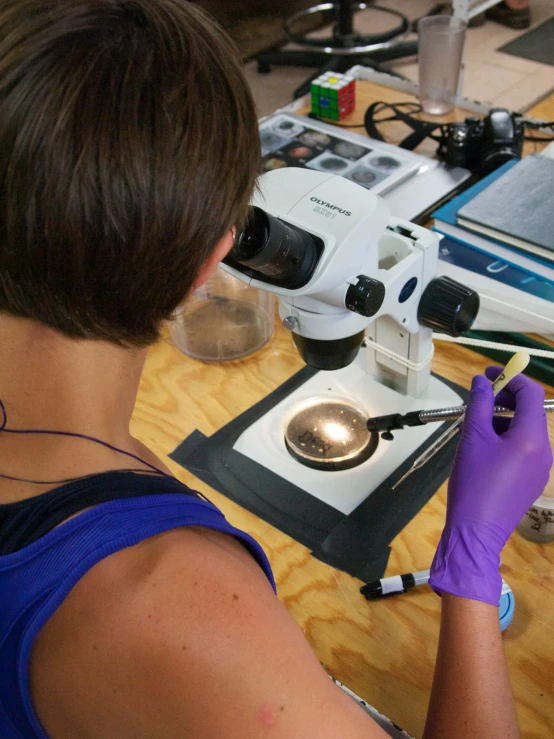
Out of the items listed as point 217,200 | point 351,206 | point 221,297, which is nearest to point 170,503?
point 217,200

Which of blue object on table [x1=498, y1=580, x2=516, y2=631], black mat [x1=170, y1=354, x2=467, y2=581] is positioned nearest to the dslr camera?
black mat [x1=170, y1=354, x2=467, y2=581]

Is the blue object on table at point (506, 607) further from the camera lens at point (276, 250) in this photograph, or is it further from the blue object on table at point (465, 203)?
the blue object on table at point (465, 203)

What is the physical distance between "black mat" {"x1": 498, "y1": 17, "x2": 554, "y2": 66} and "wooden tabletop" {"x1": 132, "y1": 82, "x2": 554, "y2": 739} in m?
1.41

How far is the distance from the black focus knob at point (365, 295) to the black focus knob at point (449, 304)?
18 centimetres

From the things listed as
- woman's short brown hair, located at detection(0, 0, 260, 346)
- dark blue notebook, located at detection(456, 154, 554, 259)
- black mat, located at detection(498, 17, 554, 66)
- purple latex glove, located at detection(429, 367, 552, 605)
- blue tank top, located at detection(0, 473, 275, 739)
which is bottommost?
purple latex glove, located at detection(429, 367, 552, 605)

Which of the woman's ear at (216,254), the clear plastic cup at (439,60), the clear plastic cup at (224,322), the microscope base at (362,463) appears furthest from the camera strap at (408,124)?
the woman's ear at (216,254)

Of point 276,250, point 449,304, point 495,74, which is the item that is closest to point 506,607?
point 449,304

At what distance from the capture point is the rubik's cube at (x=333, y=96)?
61.6 inches

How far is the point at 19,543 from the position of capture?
53 cm

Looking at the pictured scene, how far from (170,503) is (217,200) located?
0.25 metres

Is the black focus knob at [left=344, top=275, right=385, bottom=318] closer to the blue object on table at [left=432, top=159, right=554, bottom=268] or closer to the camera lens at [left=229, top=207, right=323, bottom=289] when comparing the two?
the camera lens at [left=229, top=207, right=323, bottom=289]

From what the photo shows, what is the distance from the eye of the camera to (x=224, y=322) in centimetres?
121

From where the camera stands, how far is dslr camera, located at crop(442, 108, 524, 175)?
1.32m

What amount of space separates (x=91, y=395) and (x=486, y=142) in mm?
1060
